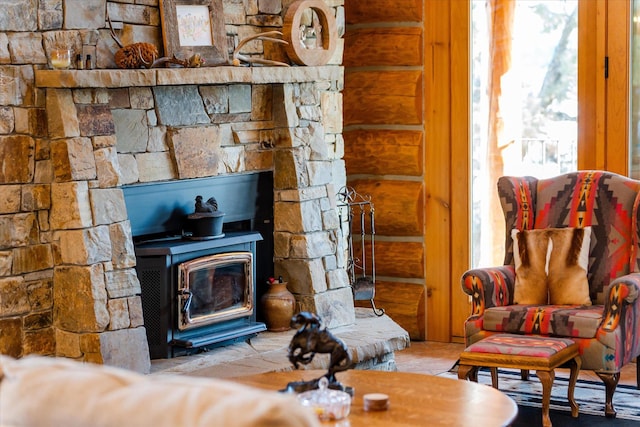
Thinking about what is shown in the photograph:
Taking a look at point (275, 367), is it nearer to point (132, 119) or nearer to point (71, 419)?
point (132, 119)

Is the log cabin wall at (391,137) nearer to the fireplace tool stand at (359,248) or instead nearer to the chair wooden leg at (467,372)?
the fireplace tool stand at (359,248)

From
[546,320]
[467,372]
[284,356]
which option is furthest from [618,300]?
[284,356]

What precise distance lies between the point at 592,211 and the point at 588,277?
33 centimetres

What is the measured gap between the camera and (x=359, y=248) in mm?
6555

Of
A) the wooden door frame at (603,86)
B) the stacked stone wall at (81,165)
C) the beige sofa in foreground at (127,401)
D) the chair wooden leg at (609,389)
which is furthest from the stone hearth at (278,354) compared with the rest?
the beige sofa in foreground at (127,401)

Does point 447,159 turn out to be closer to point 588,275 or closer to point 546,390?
point 588,275

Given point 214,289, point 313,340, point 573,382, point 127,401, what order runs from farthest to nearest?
point 214,289 → point 573,382 → point 313,340 → point 127,401

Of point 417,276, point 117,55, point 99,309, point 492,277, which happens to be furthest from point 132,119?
point 417,276

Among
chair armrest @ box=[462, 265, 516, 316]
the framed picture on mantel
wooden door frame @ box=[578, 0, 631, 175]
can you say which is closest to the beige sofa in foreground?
the framed picture on mantel

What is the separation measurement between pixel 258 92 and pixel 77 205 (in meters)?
1.36

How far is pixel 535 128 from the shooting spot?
20.0 ft

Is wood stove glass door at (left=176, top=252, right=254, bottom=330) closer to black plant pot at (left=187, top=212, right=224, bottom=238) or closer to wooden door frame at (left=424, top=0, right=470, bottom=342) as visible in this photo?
black plant pot at (left=187, top=212, right=224, bottom=238)

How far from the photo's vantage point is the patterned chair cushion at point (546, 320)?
4.71 meters

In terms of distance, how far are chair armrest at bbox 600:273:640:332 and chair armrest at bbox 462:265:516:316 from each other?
21.7 inches
